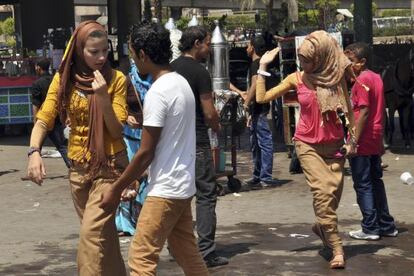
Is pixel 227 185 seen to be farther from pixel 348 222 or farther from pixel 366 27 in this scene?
pixel 366 27

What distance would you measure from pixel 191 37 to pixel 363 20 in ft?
21.1

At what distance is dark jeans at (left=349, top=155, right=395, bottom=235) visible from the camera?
7.95m

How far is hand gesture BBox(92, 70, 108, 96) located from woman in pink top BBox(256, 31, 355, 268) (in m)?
1.98

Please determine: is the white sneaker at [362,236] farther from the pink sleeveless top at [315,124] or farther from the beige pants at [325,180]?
the pink sleeveless top at [315,124]

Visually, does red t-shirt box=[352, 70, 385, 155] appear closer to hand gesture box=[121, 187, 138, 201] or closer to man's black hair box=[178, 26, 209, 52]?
man's black hair box=[178, 26, 209, 52]

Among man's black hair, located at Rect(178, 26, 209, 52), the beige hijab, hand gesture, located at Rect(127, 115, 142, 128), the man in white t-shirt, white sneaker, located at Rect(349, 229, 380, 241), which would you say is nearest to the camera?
the man in white t-shirt

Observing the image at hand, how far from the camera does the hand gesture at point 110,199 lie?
530cm

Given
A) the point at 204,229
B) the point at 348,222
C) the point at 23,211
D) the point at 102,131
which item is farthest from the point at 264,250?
the point at 23,211

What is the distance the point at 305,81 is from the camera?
7219 mm

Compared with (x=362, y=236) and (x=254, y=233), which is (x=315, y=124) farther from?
(x=254, y=233)

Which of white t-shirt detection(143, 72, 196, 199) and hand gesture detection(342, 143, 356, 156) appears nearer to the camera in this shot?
white t-shirt detection(143, 72, 196, 199)

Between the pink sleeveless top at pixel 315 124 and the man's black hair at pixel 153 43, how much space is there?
2.01 meters

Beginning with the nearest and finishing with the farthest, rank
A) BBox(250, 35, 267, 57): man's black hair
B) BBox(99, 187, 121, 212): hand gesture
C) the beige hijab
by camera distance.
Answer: BBox(99, 187, 121, 212): hand gesture, the beige hijab, BBox(250, 35, 267, 57): man's black hair

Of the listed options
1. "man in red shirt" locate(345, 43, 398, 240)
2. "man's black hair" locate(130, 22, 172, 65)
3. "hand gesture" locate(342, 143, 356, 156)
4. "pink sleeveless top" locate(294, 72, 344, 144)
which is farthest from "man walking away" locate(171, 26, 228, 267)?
"man's black hair" locate(130, 22, 172, 65)
